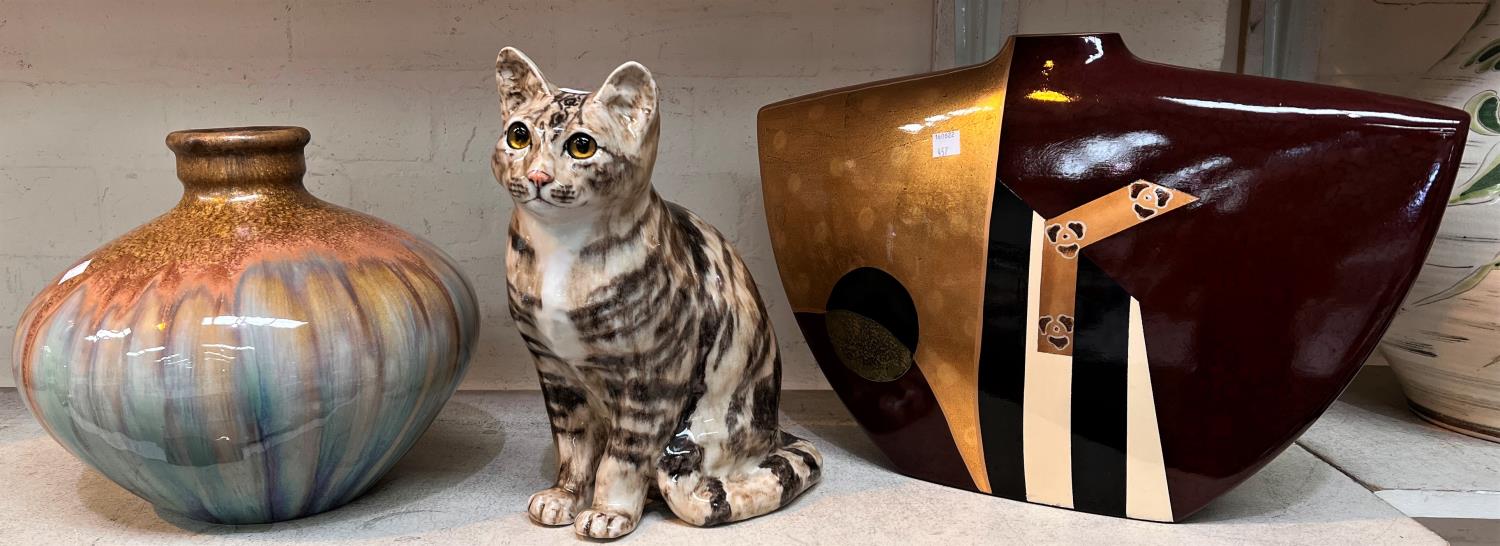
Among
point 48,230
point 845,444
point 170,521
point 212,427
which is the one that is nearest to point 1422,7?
point 845,444

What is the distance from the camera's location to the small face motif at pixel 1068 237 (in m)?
1.03

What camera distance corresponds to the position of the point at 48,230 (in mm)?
1552

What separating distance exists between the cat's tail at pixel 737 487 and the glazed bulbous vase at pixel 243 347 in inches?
11.2

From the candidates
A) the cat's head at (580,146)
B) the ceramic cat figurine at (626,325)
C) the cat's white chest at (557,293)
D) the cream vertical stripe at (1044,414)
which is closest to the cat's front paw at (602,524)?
the ceramic cat figurine at (626,325)

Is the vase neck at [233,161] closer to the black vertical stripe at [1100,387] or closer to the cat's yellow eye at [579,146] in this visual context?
the cat's yellow eye at [579,146]

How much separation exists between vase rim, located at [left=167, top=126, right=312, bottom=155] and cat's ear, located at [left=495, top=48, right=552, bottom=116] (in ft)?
0.92

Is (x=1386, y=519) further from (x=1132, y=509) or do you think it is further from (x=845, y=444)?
(x=845, y=444)

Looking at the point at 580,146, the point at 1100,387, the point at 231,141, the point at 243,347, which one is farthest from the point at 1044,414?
the point at 231,141

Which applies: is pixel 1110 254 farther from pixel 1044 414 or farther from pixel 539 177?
pixel 539 177

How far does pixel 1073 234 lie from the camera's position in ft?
3.38

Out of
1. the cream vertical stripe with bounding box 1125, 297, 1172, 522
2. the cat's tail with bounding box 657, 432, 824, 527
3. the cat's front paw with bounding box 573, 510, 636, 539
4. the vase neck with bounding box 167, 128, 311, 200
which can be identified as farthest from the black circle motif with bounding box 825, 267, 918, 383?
the vase neck with bounding box 167, 128, 311, 200

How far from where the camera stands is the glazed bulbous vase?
94 cm

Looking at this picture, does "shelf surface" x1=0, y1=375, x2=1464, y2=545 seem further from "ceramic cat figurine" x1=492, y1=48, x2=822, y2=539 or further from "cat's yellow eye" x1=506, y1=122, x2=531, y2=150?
"cat's yellow eye" x1=506, y1=122, x2=531, y2=150

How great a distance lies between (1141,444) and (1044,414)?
10cm
